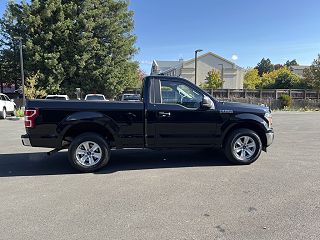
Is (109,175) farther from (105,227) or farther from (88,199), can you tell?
(105,227)

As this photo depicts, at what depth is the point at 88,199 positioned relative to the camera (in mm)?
5160

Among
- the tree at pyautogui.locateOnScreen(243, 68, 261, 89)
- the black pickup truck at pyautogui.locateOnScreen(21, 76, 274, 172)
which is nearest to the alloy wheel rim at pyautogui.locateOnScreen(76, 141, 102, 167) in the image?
the black pickup truck at pyautogui.locateOnScreen(21, 76, 274, 172)

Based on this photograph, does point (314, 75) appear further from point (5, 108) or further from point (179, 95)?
point (179, 95)

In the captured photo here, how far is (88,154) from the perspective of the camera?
269 inches

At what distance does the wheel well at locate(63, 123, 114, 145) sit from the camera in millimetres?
6902

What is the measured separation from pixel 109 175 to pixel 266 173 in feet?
10.6

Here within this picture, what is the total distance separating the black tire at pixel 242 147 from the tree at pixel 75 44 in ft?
83.1

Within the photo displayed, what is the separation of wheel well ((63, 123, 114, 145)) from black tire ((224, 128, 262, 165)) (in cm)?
266

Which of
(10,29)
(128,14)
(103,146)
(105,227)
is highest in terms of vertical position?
(128,14)

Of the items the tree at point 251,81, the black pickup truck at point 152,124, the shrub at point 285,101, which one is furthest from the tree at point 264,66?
the black pickup truck at point 152,124

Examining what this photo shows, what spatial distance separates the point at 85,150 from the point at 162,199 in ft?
7.84

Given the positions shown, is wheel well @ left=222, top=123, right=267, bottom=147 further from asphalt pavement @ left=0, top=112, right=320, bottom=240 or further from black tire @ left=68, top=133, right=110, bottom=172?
black tire @ left=68, top=133, right=110, bottom=172

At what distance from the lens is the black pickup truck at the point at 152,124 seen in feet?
22.0

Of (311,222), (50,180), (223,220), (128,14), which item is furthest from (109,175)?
(128,14)
